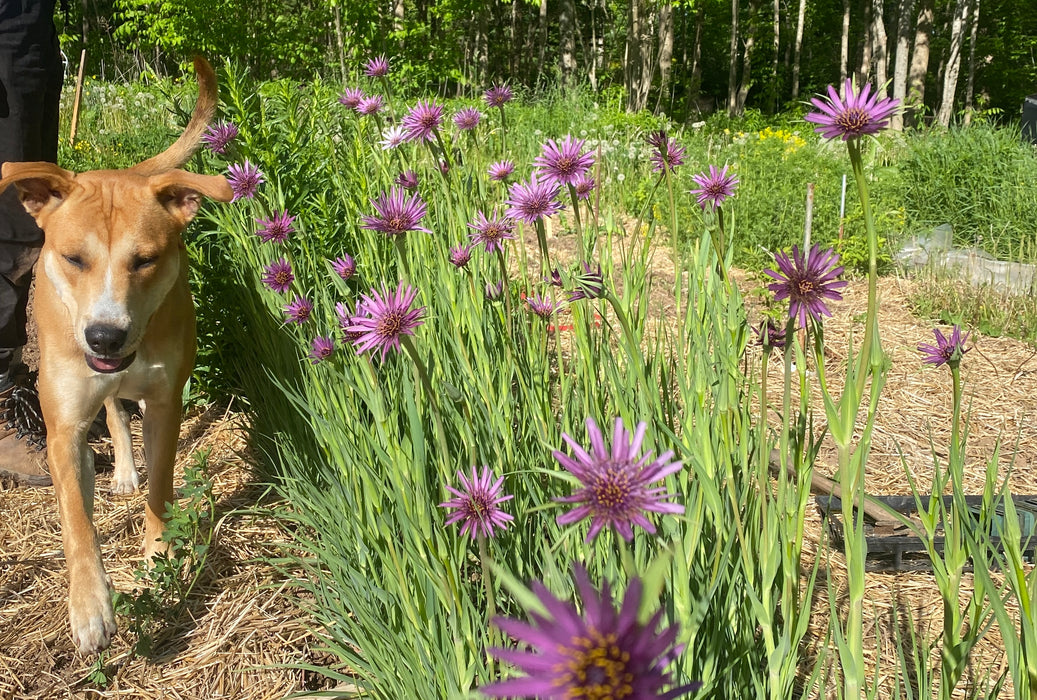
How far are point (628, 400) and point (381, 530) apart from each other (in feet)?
1.91

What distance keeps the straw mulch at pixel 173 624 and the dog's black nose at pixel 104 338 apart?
622mm

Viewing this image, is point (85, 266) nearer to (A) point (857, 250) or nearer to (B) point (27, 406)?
(B) point (27, 406)

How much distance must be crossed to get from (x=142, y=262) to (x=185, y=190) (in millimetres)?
325

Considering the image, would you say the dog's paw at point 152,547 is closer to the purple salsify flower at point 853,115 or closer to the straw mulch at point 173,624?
the straw mulch at point 173,624

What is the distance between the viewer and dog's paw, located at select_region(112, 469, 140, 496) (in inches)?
113

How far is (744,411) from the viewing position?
4.93ft

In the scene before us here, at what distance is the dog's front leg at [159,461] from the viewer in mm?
2408

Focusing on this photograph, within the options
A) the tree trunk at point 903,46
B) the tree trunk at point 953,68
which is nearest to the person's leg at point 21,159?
the tree trunk at point 903,46

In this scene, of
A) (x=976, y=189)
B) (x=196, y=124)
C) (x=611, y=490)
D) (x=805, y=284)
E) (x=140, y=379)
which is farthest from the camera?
(x=976, y=189)

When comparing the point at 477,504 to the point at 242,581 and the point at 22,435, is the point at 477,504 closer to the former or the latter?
the point at 242,581

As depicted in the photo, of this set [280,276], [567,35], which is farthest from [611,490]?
[567,35]

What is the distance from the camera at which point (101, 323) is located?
2010mm

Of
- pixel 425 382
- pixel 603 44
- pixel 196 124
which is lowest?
pixel 425 382

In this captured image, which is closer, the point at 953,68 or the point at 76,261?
the point at 76,261
